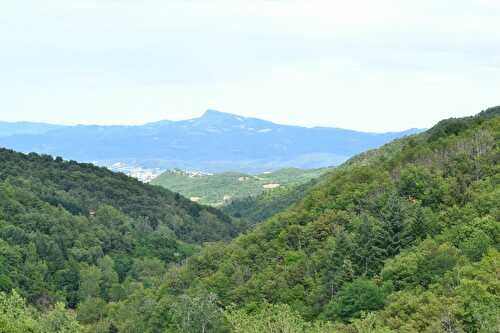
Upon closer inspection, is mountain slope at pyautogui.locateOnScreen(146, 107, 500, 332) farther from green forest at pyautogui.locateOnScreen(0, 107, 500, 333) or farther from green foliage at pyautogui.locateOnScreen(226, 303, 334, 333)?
green foliage at pyautogui.locateOnScreen(226, 303, 334, 333)

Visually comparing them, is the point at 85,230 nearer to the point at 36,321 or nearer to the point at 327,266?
the point at 36,321

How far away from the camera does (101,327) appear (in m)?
69.6

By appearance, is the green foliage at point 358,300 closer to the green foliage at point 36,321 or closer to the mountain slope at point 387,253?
the mountain slope at point 387,253

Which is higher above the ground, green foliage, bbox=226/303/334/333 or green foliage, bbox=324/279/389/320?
green foliage, bbox=324/279/389/320

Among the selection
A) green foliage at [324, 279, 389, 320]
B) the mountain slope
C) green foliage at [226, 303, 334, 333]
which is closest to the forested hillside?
the mountain slope

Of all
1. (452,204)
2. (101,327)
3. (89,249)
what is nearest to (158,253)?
(89,249)

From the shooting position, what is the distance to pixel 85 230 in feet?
392

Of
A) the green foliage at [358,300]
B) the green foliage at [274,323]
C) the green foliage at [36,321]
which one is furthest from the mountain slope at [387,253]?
the green foliage at [36,321]

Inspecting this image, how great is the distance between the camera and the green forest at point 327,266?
45250 millimetres

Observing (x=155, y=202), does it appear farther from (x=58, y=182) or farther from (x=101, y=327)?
(x=101, y=327)

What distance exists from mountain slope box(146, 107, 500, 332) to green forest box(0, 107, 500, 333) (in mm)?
119

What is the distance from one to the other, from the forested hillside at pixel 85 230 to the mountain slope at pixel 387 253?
25.5 m

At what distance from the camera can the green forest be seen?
1781 inches

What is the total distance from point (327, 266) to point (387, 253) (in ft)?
17.2
